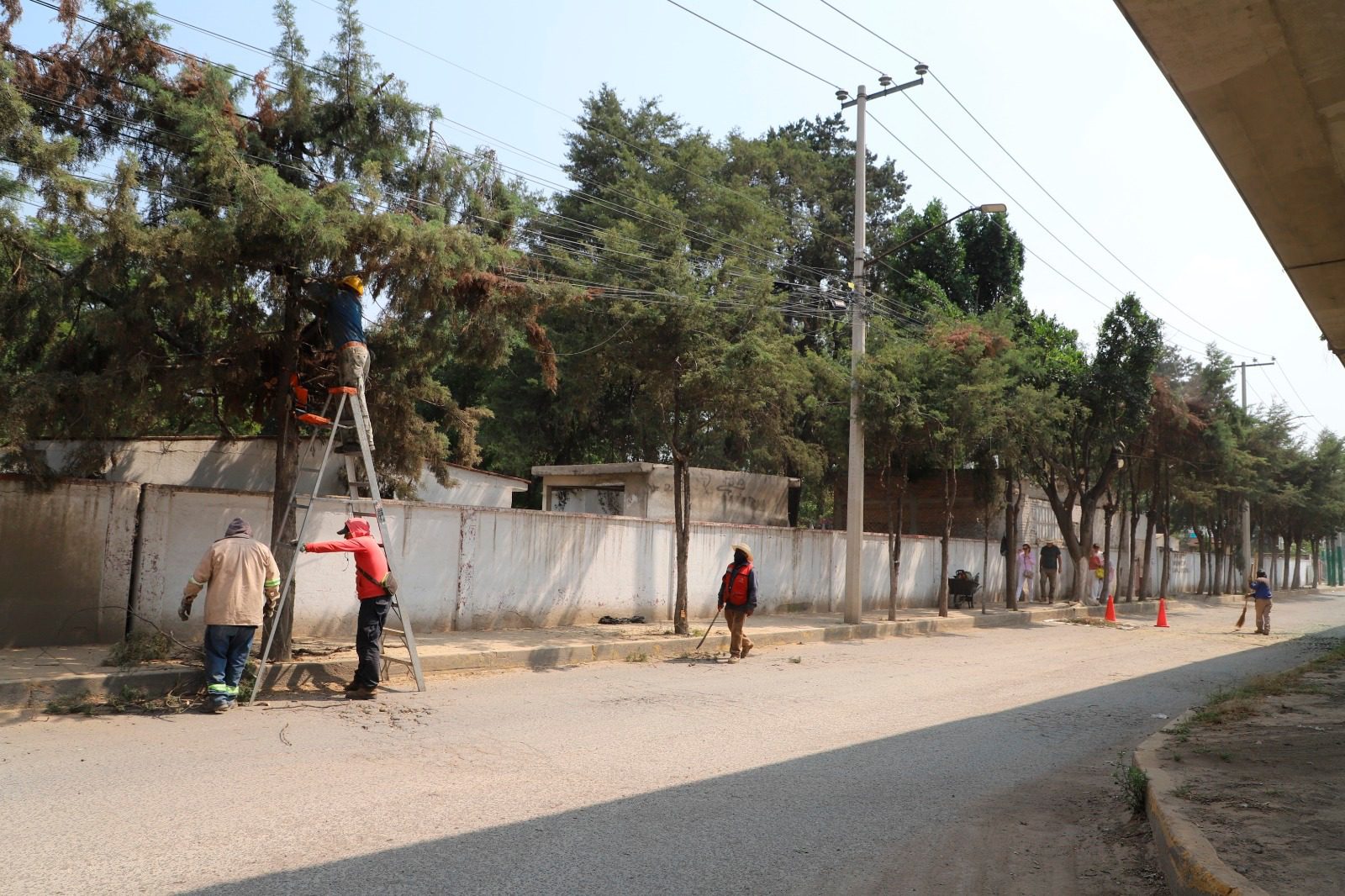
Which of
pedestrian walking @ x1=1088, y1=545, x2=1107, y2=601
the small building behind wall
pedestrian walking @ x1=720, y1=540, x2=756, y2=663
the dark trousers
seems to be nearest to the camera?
the dark trousers

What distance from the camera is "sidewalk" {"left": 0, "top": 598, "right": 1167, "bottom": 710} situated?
30.9 feet

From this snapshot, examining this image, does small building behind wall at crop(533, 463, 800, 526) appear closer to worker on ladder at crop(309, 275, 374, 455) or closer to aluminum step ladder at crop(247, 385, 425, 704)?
aluminum step ladder at crop(247, 385, 425, 704)

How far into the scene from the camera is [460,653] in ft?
41.4

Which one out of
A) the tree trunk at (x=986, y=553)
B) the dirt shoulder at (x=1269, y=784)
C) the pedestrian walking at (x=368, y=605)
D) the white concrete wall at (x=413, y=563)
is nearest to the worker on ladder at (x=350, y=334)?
the pedestrian walking at (x=368, y=605)

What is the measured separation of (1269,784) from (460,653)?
9.01 m

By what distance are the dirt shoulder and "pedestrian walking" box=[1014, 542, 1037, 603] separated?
20.5 m

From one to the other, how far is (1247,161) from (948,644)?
43.2ft

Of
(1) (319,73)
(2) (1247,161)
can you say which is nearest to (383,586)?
(1) (319,73)

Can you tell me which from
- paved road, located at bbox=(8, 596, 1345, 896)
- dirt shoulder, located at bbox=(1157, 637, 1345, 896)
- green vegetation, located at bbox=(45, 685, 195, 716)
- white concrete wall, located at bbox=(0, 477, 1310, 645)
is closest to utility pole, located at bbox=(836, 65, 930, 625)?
white concrete wall, located at bbox=(0, 477, 1310, 645)

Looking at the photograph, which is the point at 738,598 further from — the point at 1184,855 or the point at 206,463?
the point at 1184,855

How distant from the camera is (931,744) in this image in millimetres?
8578

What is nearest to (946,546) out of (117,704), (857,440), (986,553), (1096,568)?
(857,440)

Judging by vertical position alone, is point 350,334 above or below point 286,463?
above

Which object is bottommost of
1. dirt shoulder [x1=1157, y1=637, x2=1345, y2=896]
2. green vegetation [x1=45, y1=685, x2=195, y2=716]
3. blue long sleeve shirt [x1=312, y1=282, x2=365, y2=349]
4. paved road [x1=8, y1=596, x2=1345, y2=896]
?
green vegetation [x1=45, y1=685, x2=195, y2=716]
